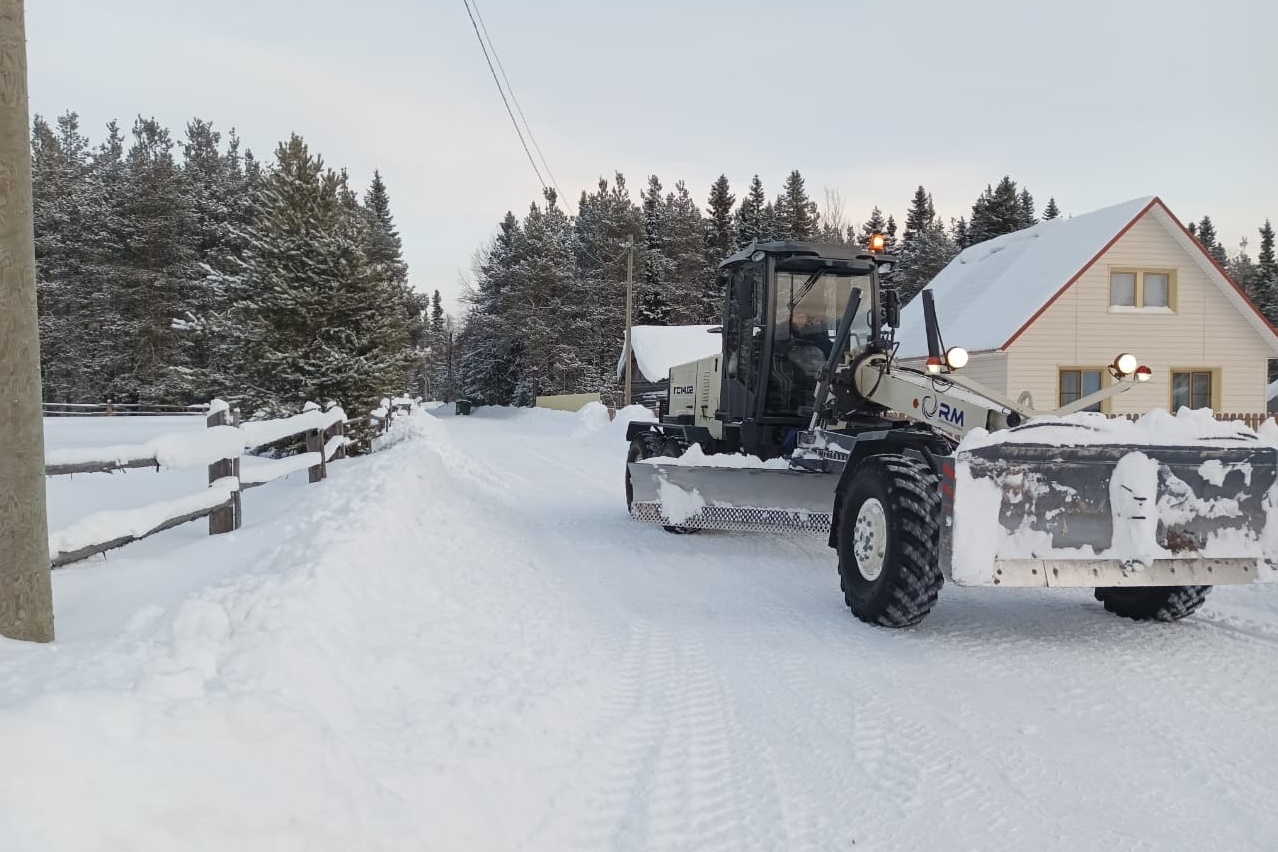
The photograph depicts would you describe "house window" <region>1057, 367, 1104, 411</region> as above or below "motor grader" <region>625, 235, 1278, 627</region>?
above

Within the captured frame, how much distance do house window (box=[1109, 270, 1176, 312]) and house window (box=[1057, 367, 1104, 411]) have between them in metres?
1.80

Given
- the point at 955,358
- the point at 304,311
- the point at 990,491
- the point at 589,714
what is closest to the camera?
the point at 589,714

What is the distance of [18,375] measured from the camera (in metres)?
3.26

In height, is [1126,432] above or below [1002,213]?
below

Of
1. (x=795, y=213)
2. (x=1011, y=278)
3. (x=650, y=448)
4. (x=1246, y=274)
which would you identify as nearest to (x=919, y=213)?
(x=795, y=213)

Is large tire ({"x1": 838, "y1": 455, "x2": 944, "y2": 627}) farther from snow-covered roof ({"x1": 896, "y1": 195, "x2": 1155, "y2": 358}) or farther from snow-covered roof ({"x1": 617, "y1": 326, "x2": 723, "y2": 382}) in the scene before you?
snow-covered roof ({"x1": 617, "y1": 326, "x2": 723, "y2": 382})

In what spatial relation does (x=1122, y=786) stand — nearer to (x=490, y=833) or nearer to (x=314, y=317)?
(x=490, y=833)

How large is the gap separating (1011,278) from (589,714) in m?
22.7

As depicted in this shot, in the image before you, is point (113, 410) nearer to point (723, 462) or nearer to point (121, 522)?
point (723, 462)

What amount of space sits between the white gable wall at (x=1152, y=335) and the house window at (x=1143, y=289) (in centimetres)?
19

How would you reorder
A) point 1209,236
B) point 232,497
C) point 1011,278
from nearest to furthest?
point 232,497 < point 1011,278 < point 1209,236

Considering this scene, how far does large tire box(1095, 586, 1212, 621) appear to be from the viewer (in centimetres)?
539

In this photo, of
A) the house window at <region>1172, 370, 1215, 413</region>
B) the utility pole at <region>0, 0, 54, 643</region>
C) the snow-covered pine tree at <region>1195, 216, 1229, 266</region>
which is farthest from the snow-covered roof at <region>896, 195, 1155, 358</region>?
the snow-covered pine tree at <region>1195, 216, 1229, 266</region>

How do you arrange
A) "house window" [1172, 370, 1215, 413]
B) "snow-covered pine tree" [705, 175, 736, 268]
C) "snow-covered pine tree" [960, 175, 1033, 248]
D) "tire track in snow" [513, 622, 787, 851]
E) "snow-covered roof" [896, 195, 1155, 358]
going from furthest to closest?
"snow-covered pine tree" [705, 175, 736, 268] → "snow-covered pine tree" [960, 175, 1033, 248] → "house window" [1172, 370, 1215, 413] → "snow-covered roof" [896, 195, 1155, 358] → "tire track in snow" [513, 622, 787, 851]
